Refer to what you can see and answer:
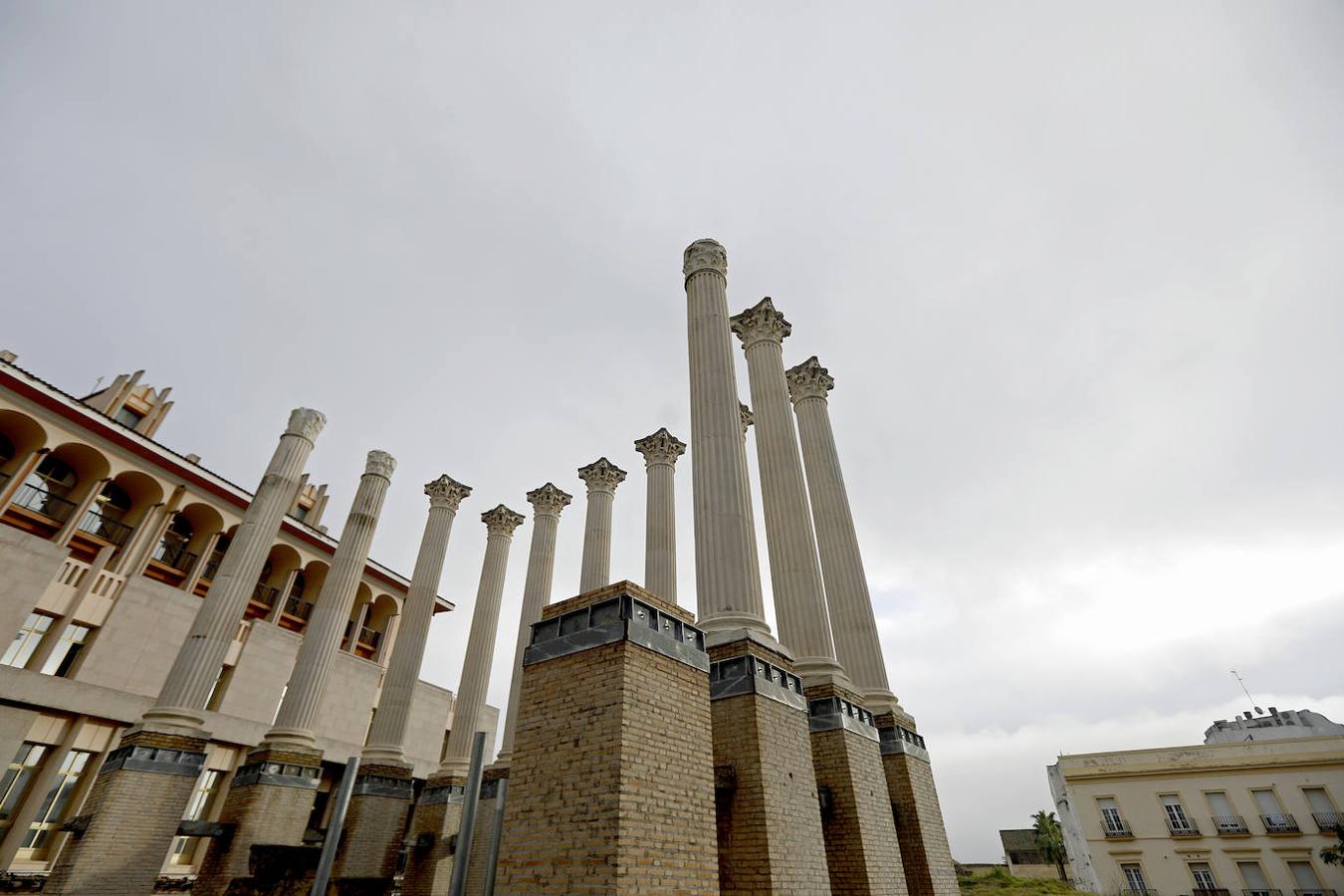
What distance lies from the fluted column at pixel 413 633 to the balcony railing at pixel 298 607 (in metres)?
13.3

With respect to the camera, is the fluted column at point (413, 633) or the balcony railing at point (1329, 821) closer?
the fluted column at point (413, 633)

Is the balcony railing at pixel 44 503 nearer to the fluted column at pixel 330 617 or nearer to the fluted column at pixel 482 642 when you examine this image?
the fluted column at pixel 330 617

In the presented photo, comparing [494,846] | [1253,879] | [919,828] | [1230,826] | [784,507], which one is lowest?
[494,846]

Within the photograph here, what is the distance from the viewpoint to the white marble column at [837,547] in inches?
599

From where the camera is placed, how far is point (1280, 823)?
31.7 m

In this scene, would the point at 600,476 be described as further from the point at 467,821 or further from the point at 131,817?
the point at 467,821

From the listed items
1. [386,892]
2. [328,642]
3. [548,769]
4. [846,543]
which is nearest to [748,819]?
[548,769]

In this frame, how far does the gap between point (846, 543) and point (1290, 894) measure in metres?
34.0

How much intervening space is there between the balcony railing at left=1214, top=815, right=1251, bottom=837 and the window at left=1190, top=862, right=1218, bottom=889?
181 cm

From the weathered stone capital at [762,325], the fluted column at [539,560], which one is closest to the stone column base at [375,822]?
the fluted column at [539,560]

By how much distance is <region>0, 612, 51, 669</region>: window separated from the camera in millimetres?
21312

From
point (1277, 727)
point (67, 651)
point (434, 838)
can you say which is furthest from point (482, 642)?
point (1277, 727)

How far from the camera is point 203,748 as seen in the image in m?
16.3

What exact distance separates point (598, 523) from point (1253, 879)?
37366 mm
